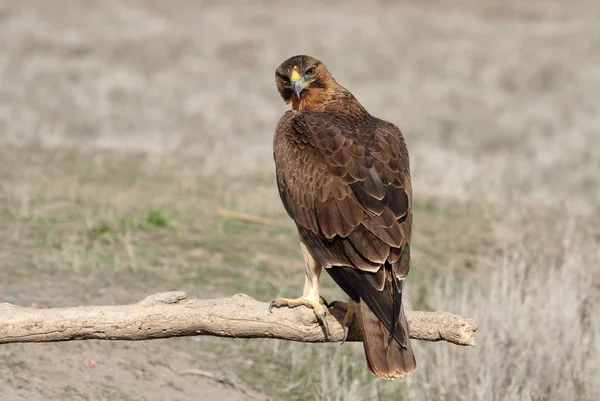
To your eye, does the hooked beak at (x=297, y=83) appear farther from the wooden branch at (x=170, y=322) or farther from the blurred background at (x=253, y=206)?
the blurred background at (x=253, y=206)

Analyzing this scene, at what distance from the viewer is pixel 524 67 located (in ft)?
86.8

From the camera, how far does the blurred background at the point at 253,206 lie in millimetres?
6980

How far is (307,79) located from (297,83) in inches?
4.0

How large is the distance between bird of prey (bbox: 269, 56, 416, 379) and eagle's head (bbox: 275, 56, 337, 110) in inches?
6.8

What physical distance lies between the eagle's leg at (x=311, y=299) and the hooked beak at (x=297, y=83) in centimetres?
121

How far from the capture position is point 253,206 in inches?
434

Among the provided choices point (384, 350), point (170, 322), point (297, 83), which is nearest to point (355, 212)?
point (384, 350)

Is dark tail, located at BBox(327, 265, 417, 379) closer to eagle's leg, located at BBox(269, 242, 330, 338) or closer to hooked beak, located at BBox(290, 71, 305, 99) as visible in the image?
eagle's leg, located at BBox(269, 242, 330, 338)

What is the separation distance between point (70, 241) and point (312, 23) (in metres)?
26.1

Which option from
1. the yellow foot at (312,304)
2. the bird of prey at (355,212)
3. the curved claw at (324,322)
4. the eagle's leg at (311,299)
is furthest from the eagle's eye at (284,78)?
the curved claw at (324,322)

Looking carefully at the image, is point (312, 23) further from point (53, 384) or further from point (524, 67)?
point (53, 384)

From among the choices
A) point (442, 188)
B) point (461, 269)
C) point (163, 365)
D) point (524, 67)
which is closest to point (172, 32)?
point (524, 67)

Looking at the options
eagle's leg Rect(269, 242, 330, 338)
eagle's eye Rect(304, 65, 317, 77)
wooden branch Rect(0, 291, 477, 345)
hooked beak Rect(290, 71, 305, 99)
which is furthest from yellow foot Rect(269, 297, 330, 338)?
eagle's eye Rect(304, 65, 317, 77)

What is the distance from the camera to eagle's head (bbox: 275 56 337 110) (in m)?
6.60
